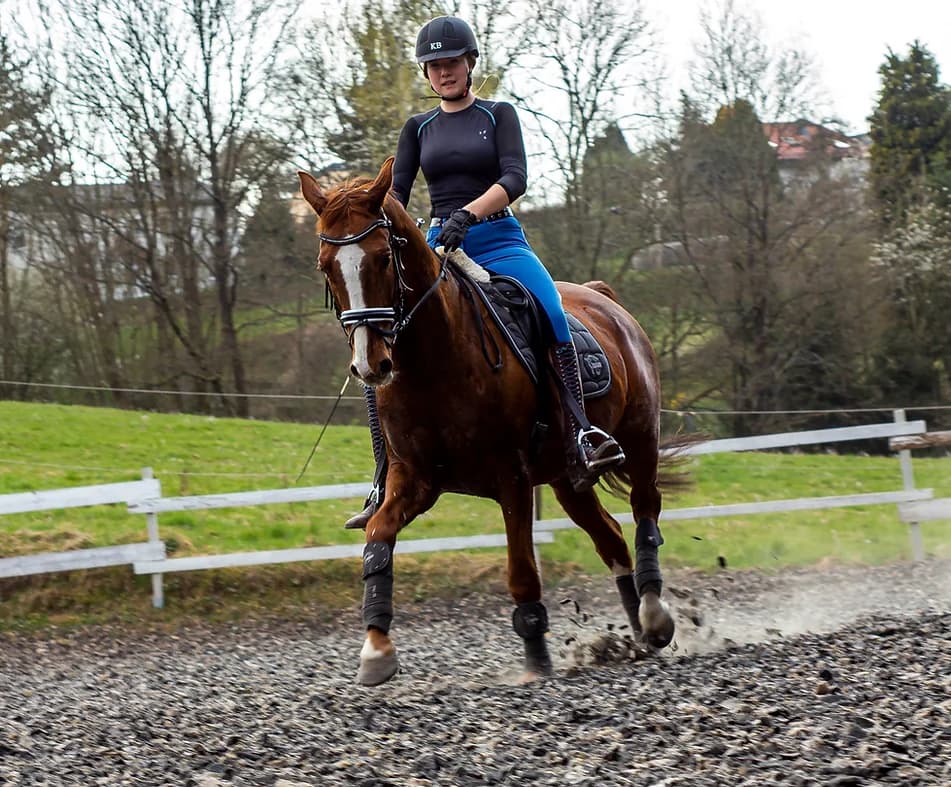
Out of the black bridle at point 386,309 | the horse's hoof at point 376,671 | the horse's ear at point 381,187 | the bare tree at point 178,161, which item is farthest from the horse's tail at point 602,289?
the bare tree at point 178,161

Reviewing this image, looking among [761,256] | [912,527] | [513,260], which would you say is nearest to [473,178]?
[513,260]

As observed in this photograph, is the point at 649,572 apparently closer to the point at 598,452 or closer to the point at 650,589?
the point at 650,589

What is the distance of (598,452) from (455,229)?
59.7 inches

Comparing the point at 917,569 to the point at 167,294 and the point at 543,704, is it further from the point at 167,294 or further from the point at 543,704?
the point at 167,294

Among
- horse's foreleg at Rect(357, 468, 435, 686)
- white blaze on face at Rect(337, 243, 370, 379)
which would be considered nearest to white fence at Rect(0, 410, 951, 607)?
horse's foreleg at Rect(357, 468, 435, 686)

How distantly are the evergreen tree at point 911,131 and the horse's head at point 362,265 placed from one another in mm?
30880

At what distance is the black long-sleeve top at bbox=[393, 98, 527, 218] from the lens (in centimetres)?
668

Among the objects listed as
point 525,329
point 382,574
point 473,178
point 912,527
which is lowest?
point 912,527

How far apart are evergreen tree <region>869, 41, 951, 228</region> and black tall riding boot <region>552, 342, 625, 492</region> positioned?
2929 centimetres

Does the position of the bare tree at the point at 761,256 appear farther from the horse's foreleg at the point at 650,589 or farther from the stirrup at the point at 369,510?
the stirrup at the point at 369,510

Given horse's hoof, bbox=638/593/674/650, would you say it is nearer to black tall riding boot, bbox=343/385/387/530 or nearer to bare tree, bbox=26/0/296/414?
black tall riding boot, bbox=343/385/387/530

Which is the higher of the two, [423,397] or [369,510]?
[423,397]

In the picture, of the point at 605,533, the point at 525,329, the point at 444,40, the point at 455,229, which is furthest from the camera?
the point at 605,533

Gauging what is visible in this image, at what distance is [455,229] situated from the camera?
6309mm
